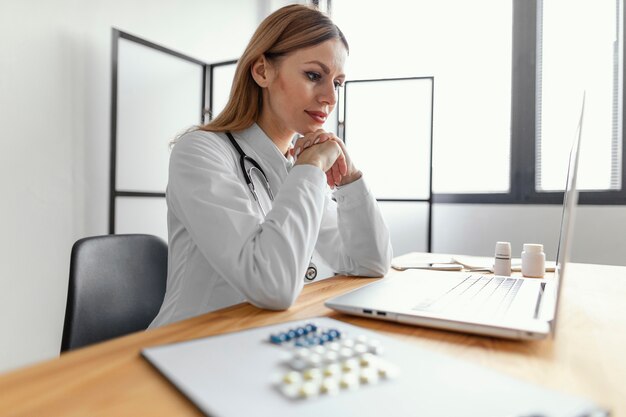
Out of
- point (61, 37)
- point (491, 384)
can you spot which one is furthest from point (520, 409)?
point (61, 37)

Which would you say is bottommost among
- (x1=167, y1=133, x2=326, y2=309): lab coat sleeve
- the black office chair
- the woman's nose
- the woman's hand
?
the black office chair

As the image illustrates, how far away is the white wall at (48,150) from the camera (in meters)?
1.86

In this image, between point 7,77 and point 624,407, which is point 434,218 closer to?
point 7,77

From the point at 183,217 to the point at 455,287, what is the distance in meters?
0.56

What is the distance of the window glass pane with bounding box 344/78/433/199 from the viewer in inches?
114

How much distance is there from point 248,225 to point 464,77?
8.72ft

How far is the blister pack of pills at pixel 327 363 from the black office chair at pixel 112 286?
809mm

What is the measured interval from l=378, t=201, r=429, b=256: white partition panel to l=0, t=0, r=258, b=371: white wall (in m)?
1.82

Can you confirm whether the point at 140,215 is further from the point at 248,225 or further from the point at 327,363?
the point at 327,363

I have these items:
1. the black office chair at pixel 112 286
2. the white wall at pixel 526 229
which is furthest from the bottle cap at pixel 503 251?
the white wall at pixel 526 229

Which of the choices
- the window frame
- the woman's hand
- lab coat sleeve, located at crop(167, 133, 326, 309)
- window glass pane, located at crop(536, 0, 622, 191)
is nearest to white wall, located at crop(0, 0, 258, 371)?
lab coat sleeve, located at crop(167, 133, 326, 309)

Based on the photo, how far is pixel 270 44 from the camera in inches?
45.3

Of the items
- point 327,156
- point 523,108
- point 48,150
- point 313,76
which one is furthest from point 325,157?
point 523,108

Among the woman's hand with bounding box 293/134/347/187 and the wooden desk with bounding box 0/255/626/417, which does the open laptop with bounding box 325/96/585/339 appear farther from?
the woman's hand with bounding box 293/134/347/187
